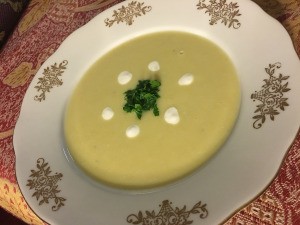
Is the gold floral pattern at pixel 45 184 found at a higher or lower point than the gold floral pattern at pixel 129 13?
lower

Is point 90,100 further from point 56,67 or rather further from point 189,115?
point 189,115

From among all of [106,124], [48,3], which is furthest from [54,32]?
[106,124]

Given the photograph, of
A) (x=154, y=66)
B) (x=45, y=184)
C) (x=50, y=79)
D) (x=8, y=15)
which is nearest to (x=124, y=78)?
(x=154, y=66)

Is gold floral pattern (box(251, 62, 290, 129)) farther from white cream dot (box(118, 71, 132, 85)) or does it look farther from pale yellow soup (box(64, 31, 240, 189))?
white cream dot (box(118, 71, 132, 85))

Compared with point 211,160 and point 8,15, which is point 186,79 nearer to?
point 211,160

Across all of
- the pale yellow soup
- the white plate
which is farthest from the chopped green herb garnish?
the white plate

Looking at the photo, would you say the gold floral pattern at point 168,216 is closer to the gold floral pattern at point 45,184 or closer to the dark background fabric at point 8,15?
the gold floral pattern at point 45,184

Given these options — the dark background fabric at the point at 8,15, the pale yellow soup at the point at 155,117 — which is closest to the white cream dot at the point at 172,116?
the pale yellow soup at the point at 155,117

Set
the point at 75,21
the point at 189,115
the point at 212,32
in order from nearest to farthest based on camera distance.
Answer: the point at 189,115
the point at 212,32
the point at 75,21
